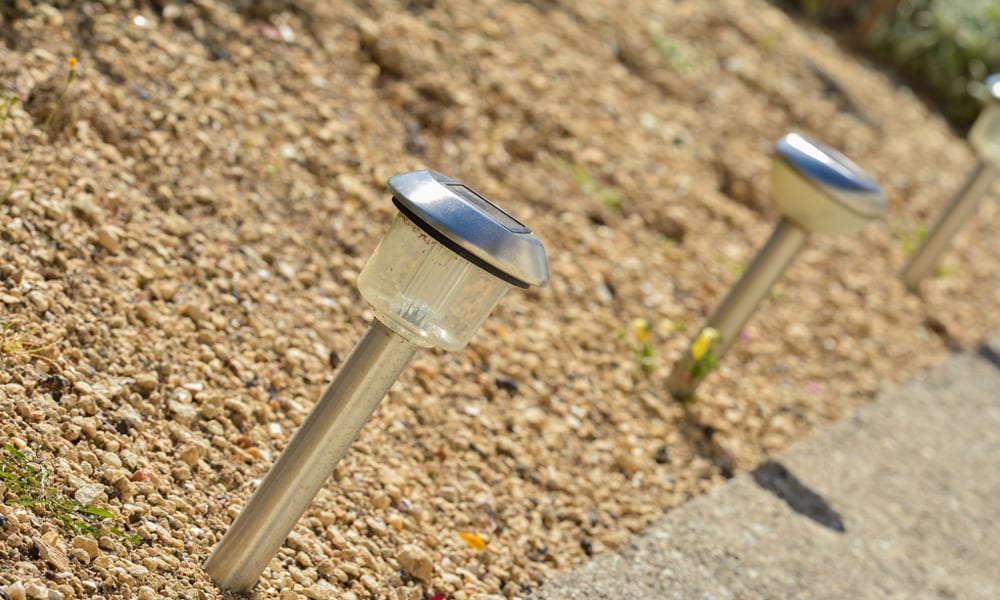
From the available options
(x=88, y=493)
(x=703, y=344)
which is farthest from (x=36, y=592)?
(x=703, y=344)

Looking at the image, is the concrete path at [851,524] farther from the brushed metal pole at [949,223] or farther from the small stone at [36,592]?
the small stone at [36,592]

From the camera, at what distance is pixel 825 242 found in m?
5.99

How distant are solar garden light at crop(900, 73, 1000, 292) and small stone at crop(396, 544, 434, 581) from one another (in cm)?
371

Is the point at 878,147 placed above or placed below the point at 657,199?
above

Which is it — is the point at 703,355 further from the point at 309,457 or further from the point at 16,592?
the point at 16,592

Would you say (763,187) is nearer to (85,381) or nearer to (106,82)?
(106,82)

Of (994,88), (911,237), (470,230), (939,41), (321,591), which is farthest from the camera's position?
(939,41)

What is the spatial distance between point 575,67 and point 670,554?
2.87 meters

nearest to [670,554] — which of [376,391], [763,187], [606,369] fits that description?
[606,369]

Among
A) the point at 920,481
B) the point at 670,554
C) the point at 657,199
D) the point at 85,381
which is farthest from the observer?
the point at 657,199

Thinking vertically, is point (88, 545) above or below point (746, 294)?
below

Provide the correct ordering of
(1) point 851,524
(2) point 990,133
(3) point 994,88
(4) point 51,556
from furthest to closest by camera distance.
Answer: (2) point 990,133 → (3) point 994,88 → (1) point 851,524 → (4) point 51,556

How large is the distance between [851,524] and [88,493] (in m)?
2.53

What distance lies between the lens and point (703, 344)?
164 inches
